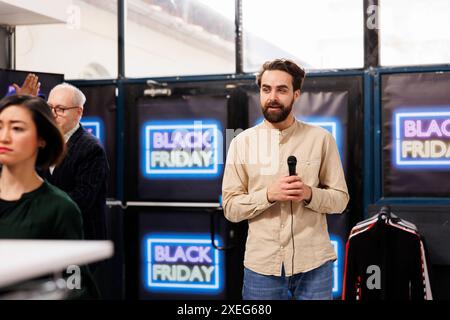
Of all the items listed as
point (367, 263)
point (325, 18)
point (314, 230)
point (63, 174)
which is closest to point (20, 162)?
point (63, 174)

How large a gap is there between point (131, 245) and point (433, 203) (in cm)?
151

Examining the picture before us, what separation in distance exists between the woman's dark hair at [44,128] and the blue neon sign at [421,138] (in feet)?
6.28

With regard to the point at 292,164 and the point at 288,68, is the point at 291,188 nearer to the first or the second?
the point at 292,164

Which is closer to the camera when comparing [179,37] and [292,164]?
[292,164]

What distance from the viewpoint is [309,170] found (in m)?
1.75

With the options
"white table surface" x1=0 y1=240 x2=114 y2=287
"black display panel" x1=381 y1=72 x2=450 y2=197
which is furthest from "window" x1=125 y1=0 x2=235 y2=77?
"white table surface" x1=0 y1=240 x2=114 y2=287

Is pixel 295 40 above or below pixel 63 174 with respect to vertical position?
above

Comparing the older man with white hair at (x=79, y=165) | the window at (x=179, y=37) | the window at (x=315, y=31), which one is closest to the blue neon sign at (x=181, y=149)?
the window at (x=179, y=37)

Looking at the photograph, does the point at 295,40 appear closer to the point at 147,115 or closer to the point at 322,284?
the point at 147,115

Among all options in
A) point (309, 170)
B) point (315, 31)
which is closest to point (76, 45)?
point (315, 31)

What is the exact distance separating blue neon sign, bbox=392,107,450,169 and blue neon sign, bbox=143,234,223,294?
39.2 inches

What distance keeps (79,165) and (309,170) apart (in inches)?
27.4

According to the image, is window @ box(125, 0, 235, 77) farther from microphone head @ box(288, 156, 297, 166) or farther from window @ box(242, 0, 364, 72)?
microphone head @ box(288, 156, 297, 166)

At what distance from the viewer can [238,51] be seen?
296 centimetres
